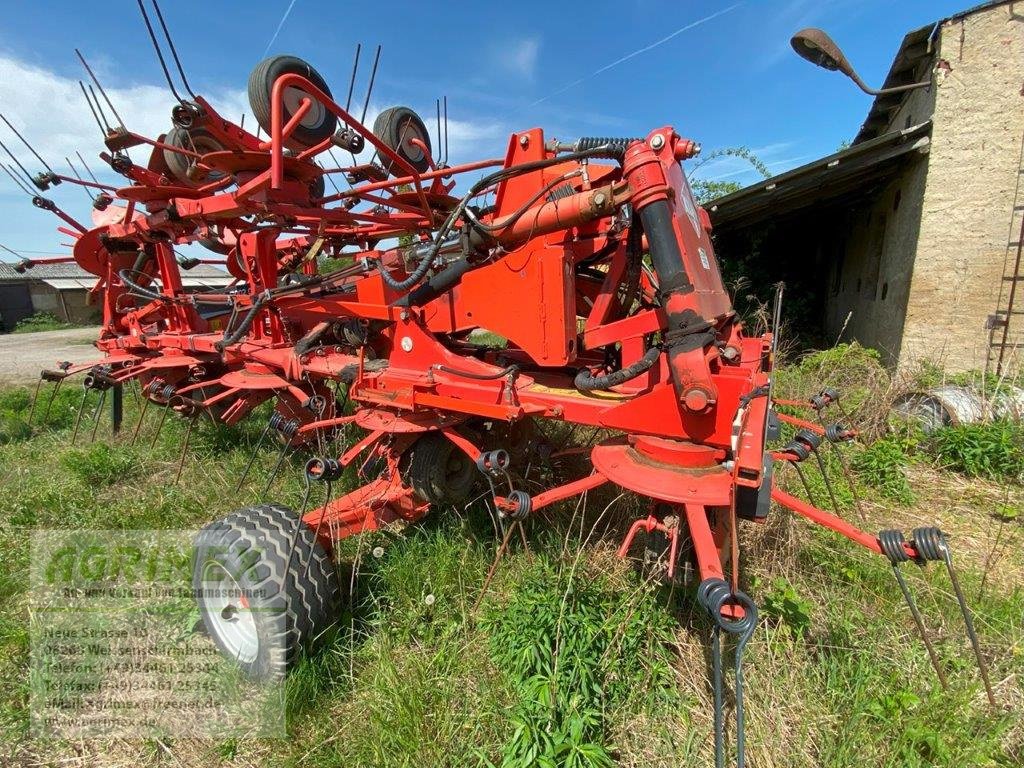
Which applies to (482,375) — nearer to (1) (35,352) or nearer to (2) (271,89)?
(2) (271,89)

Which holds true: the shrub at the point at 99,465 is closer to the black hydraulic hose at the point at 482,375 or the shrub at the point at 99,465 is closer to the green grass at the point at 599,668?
the green grass at the point at 599,668

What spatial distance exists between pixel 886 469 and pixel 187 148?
21.3 ft

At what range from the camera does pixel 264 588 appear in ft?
7.65

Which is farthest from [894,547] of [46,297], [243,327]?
[46,297]

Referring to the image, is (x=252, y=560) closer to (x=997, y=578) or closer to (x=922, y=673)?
(x=922, y=673)

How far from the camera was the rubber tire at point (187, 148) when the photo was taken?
3716mm

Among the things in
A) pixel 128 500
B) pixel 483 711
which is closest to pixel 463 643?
pixel 483 711

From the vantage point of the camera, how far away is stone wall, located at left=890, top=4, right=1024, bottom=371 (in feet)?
17.6

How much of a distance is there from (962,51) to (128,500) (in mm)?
9868

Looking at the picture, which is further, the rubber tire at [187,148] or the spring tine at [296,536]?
the rubber tire at [187,148]

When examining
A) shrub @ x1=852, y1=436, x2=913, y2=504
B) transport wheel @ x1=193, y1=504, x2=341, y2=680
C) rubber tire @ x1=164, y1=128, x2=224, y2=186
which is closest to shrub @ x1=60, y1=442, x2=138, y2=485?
rubber tire @ x1=164, y1=128, x2=224, y2=186

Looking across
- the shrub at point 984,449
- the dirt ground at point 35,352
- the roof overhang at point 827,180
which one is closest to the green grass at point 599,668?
the shrub at point 984,449

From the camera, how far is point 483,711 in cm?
216

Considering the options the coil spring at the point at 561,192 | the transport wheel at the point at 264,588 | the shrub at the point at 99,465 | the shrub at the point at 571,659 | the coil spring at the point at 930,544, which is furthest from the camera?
the shrub at the point at 99,465
